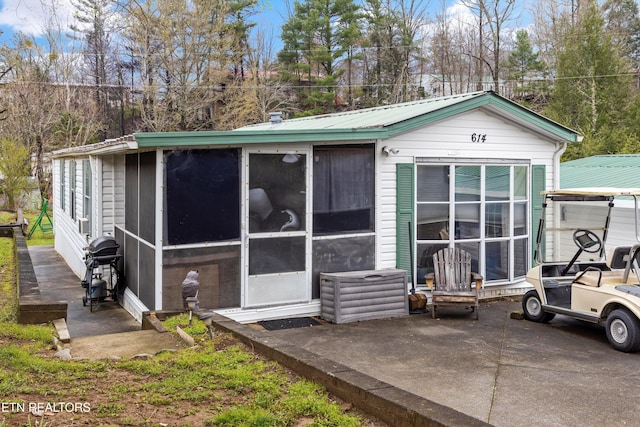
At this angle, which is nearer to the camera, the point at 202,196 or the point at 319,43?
the point at 202,196

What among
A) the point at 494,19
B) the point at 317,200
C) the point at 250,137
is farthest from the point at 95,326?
the point at 494,19

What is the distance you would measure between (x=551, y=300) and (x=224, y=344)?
5.05 m

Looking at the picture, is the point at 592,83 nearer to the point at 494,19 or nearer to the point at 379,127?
the point at 494,19

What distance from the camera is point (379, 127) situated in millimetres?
9016

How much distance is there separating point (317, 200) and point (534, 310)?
3606mm

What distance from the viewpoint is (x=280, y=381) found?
4688mm

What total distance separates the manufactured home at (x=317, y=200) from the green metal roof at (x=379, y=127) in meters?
0.02

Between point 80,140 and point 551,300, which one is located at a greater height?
point 80,140

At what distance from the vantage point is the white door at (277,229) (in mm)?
8461

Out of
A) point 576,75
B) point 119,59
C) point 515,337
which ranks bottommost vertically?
point 515,337

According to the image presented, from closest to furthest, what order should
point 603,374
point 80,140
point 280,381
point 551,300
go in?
point 280,381, point 603,374, point 551,300, point 80,140

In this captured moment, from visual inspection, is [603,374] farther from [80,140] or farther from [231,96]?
[80,140]

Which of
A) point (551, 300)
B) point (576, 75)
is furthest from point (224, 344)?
point (576, 75)

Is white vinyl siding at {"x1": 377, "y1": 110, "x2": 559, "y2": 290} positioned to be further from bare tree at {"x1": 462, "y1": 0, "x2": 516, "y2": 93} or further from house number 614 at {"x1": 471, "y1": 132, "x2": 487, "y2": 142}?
bare tree at {"x1": 462, "y1": 0, "x2": 516, "y2": 93}
